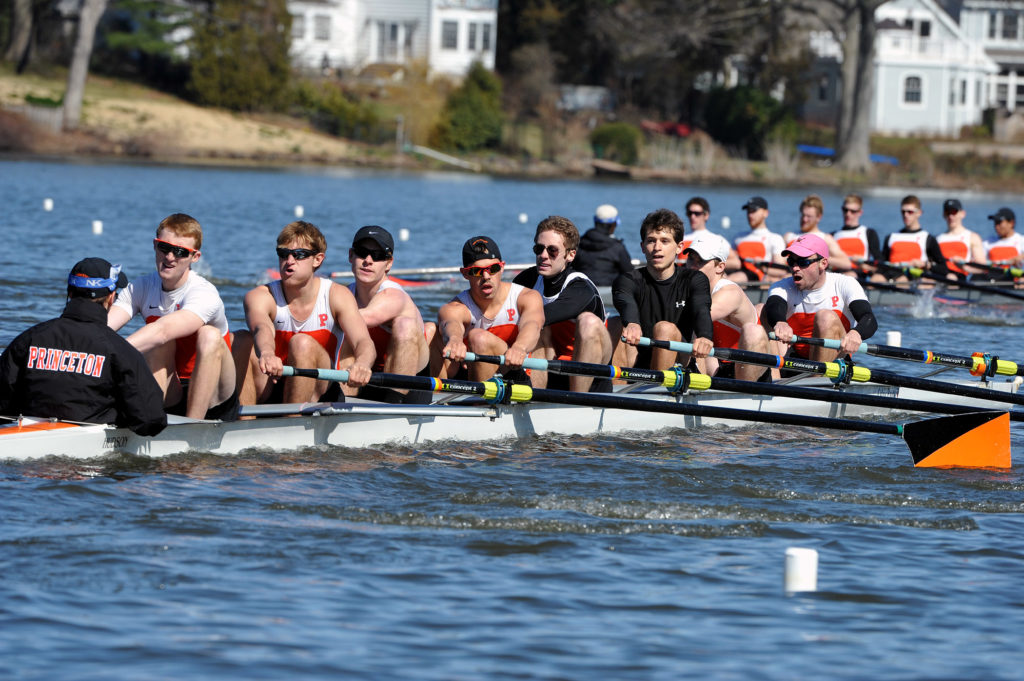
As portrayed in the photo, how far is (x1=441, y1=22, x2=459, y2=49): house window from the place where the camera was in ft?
216

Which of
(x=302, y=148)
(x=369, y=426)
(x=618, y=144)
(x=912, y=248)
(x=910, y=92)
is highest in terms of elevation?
(x=910, y=92)

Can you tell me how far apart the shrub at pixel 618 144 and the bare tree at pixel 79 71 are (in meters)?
19.6

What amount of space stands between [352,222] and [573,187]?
17.6 metres

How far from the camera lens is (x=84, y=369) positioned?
7.54 m

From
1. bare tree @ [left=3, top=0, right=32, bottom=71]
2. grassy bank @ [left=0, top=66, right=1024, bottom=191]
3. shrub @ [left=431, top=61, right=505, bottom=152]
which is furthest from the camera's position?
bare tree @ [left=3, top=0, right=32, bottom=71]

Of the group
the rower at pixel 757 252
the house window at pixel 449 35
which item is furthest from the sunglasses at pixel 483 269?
the house window at pixel 449 35

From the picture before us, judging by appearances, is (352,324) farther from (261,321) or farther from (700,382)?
(700,382)

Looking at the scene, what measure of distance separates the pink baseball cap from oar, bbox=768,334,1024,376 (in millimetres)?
630

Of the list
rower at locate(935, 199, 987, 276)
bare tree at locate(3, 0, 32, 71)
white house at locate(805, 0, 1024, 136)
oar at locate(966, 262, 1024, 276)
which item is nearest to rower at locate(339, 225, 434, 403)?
oar at locate(966, 262, 1024, 276)

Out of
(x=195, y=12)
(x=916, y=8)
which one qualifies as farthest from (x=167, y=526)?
(x=916, y=8)

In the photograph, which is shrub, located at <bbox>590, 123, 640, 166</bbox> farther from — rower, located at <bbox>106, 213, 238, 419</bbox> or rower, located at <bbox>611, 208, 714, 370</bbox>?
rower, located at <bbox>106, 213, 238, 419</bbox>

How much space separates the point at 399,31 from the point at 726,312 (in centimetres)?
5804

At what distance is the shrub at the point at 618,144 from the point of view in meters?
54.9

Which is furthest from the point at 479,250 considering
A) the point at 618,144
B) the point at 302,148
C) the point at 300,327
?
the point at 618,144
